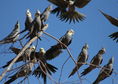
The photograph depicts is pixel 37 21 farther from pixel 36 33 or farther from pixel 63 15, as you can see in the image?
pixel 63 15

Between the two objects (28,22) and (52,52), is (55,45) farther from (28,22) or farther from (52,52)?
(28,22)

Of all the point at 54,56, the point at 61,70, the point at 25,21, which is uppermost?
the point at 25,21

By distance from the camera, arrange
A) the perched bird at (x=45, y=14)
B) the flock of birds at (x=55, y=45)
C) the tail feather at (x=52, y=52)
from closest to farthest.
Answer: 1. the flock of birds at (x=55, y=45)
2. the perched bird at (x=45, y=14)
3. the tail feather at (x=52, y=52)

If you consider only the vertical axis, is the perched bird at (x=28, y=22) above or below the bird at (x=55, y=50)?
above

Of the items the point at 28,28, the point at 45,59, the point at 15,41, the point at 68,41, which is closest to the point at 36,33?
the point at 28,28

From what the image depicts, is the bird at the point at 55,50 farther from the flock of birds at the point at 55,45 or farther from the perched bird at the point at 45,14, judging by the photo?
the perched bird at the point at 45,14

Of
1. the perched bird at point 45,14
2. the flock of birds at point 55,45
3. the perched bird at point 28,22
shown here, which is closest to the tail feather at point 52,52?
the flock of birds at point 55,45

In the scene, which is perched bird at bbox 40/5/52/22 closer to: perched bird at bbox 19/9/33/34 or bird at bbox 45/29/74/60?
perched bird at bbox 19/9/33/34

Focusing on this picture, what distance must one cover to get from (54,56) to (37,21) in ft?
4.73

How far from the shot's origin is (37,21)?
7.44 meters

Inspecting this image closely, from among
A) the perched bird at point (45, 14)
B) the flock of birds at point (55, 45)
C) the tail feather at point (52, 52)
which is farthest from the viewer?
the tail feather at point (52, 52)

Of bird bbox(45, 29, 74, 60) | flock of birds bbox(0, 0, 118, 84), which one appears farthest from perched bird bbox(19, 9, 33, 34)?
bird bbox(45, 29, 74, 60)

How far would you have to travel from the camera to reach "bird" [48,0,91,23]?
949 centimetres

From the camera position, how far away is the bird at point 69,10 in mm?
9492
